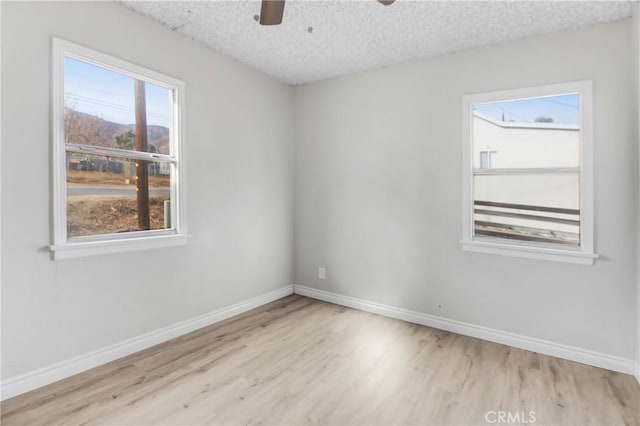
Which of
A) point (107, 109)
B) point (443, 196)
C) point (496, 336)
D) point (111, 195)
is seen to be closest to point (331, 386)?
point (496, 336)

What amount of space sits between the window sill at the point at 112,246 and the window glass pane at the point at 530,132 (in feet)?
9.09

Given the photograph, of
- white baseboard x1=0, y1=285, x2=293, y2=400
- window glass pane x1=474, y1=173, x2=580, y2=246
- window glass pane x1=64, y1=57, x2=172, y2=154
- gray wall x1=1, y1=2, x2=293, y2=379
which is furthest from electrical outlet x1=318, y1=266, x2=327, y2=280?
window glass pane x1=64, y1=57, x2=172, y2=154

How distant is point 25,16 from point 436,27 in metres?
2.80

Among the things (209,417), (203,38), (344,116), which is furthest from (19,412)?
(344,116)

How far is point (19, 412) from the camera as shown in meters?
1.89

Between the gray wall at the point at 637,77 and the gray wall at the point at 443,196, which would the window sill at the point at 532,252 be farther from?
the gray wall at the point at 637,77

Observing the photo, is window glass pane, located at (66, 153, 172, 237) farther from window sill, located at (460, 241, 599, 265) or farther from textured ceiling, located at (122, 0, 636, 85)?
window sill, located at (460, 241, 599, 265)

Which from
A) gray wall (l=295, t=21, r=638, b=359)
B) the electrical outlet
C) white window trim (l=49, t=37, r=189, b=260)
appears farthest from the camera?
the electrical outlet

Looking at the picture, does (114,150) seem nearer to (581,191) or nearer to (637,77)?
(581,191)

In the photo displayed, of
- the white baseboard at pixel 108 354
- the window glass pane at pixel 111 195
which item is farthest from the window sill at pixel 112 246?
the white baseboard at pixel 108 354

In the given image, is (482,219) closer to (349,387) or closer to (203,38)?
(349,387)

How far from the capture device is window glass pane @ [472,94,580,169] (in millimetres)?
2678

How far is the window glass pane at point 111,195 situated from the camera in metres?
2.31

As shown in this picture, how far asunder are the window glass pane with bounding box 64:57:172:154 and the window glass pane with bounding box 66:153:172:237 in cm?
14
